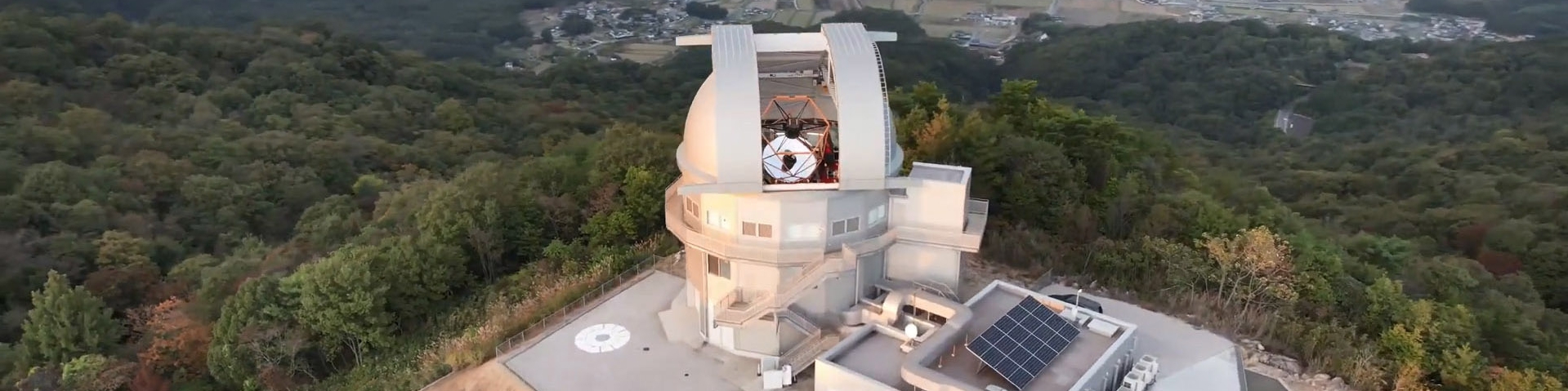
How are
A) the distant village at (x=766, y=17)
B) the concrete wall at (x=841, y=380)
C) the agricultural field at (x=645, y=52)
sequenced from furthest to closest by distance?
the agricultural field at (x=645, y=52), the distant village at (x=766, y=17), the concrete wall at (x=841, y=380)

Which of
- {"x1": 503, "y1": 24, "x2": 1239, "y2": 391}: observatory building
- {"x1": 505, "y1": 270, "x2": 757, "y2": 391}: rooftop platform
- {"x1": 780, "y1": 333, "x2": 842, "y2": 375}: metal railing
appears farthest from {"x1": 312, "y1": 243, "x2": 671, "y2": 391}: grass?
{"x1": 780, "y1": 333, "x2": 842, "y2": 375}: metal railing

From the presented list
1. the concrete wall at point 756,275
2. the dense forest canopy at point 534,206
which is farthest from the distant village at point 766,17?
the concrete wall at point 756,275

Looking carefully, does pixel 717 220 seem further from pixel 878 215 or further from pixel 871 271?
pixel 871 271

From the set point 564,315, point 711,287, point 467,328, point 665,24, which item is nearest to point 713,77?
point 711,287

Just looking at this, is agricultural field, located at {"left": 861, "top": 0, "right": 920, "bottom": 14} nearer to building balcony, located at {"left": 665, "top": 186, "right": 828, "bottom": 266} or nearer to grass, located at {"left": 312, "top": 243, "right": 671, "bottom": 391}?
grass, located at {"left": 312, "top": 243, "right": 671, "bottom": 391}

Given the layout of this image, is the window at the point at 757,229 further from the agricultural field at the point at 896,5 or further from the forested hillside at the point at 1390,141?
the agricultural field at the point at 896,5

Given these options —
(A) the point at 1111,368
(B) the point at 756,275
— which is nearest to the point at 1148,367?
(A) the point at 1111,368
